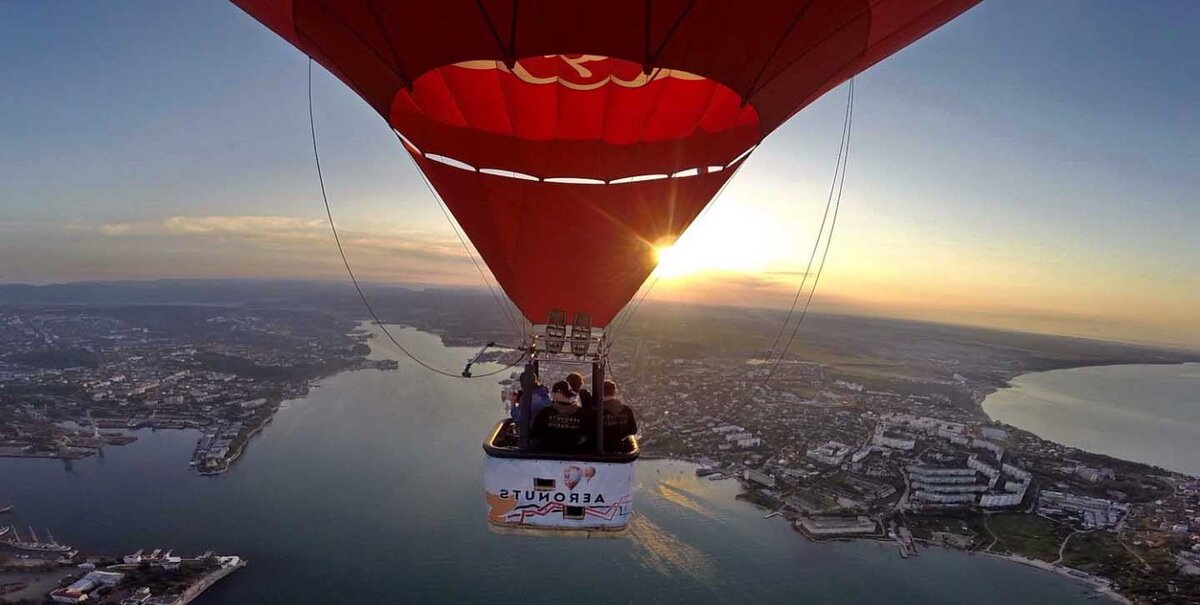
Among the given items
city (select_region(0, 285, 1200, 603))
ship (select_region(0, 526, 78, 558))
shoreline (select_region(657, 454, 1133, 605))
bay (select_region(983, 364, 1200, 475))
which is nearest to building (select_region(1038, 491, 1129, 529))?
city (select_region(0, 285, 1200, 603))

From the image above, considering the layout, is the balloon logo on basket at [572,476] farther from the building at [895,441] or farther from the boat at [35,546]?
the building at [895,441]

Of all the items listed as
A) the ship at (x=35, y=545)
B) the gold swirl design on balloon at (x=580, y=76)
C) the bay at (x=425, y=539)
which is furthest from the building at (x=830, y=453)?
the ship at (x=35, y=545)

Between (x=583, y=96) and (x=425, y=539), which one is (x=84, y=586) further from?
(x=583, y=96)

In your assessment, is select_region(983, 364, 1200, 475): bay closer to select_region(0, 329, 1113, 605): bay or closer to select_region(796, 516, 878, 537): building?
select_region(796, 516, 878, 537): building

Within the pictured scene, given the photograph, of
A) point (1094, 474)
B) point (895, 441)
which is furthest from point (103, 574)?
point (1094, 474)

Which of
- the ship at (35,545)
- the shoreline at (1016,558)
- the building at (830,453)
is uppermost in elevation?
the building at (830,453)

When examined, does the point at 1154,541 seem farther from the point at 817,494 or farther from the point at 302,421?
the point at 302,421
